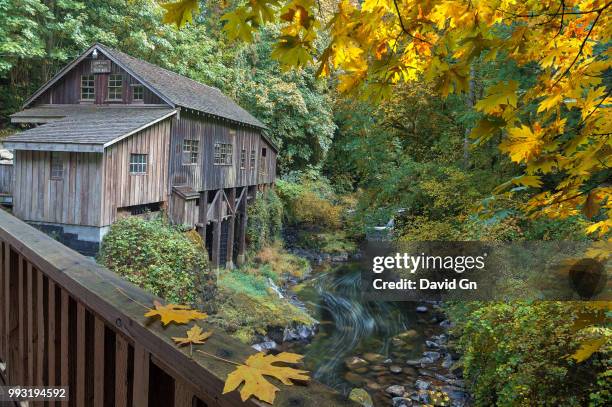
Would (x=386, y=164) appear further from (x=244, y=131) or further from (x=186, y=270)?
(x=186, y=270)

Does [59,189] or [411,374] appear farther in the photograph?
[59,189]

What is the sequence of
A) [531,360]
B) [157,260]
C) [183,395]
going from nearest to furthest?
[183,395] → [531,360] → [157,260]

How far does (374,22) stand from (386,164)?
14463 mm

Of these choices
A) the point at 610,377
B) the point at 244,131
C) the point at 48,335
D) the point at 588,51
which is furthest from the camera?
the point at 244,131

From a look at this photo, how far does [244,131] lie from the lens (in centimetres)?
1878

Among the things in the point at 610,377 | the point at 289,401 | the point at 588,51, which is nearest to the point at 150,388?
the point at 289,401

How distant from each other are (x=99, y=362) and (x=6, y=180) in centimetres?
1395

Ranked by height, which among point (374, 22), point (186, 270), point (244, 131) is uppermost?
point (244, 131)

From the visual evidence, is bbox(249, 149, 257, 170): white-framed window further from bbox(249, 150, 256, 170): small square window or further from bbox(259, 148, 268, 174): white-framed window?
bbox(259, 148, 268, 174): white-framed window

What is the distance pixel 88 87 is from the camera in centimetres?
1427

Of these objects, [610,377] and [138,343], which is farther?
[610,377]

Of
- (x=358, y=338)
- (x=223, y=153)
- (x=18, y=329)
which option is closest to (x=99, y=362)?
(x=18, y=329)

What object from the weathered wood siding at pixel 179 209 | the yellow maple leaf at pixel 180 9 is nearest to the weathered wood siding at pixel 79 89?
the weathered wood siding at pixel 179 209

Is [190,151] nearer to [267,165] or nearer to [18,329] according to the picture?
[267,165]
